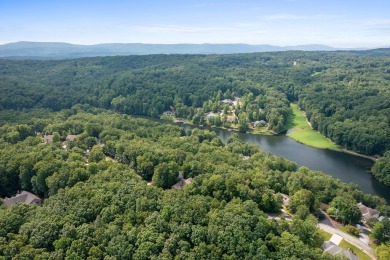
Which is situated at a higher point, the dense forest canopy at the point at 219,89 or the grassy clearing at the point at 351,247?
the dense forest canopy at the point at 219,89

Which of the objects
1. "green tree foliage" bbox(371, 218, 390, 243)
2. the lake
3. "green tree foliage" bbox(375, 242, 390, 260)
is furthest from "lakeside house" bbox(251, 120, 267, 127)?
"green tree foliage" bbox(375, 242, 390, 260)

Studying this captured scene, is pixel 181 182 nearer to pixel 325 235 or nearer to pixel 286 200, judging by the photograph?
pixel 286 200

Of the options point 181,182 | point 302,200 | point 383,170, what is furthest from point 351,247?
point 383,170

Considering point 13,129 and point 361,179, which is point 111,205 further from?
point 361,179

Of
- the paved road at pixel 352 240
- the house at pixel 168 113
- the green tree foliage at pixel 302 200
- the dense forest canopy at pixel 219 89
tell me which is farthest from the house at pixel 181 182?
the house at pixel 168 113

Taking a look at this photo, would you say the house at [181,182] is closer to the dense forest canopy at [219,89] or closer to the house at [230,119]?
the dense forest canopy at [219,89]
